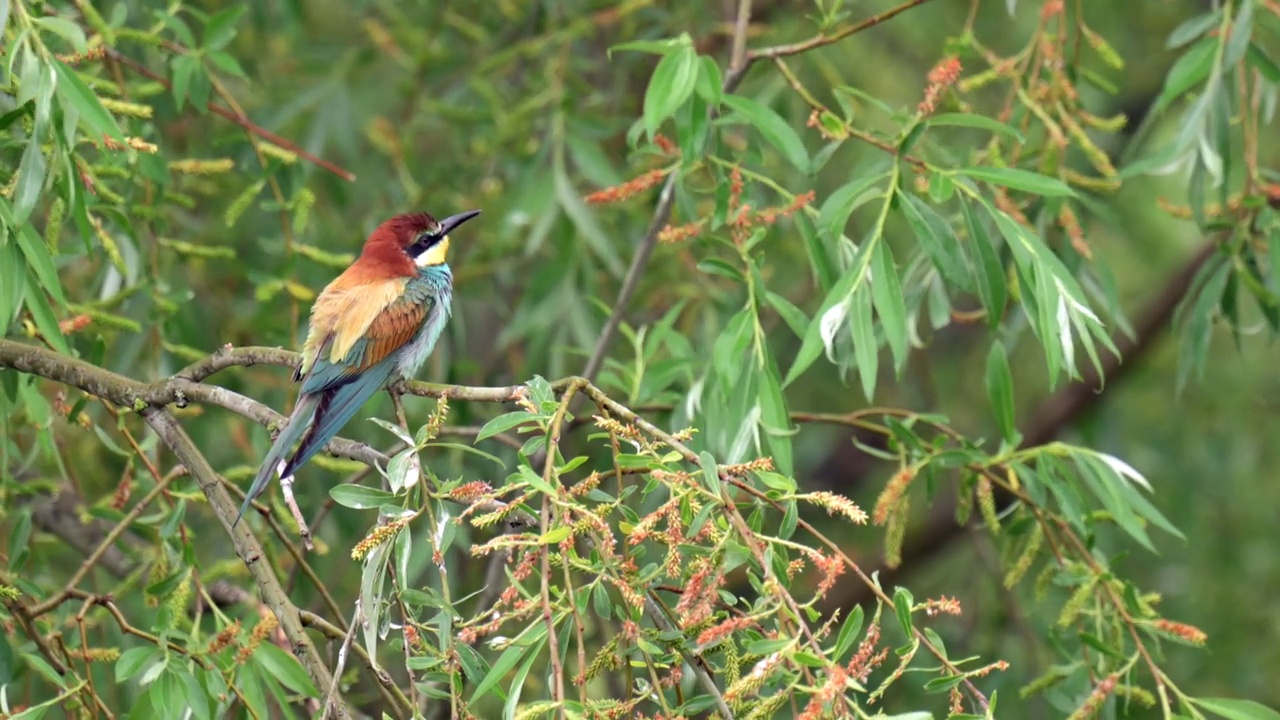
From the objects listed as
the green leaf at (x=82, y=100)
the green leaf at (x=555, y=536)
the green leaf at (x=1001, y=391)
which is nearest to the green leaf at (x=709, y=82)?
the green leaf at (x=1001, y=391)

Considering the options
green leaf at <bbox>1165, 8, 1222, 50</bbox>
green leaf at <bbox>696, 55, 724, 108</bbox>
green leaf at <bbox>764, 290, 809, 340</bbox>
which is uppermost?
green leaf at <bbox>1165, 8, 1222, 50</bbox>

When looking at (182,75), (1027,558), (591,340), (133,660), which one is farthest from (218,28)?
(1027,558)

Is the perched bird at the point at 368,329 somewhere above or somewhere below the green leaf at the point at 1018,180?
below

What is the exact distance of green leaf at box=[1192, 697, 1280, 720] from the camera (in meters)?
2.28

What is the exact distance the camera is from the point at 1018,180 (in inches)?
96.8

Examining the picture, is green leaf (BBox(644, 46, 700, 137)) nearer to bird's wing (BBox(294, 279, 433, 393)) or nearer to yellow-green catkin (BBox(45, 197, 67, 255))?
bird's wing (BBox(294, 279, 433, 393))

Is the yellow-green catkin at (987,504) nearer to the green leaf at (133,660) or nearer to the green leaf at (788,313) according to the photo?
the green leaf at (788,313)

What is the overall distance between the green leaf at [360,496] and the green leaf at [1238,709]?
1304 mm

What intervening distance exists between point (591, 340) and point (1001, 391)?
141 centimetres

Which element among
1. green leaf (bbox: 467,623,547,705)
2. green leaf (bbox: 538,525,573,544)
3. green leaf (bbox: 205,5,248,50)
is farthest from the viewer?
green leaf (bbox: 205,5,248,50)

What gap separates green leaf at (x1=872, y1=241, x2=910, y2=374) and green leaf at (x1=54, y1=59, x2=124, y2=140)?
1.17 m

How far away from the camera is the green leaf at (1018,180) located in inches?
96.2

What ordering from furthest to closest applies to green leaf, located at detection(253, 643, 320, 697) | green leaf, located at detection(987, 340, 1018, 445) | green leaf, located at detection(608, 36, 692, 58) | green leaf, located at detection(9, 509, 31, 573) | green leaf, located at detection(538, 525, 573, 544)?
green leaf, located at detection(987, 340, 1018, 445)
green leaf, located at detection(9, 509, 31, 573)
green leaf, located at detection(608, 36, 692, 58)
green leaf, located at detection(253, 643, 320, 697)
green leaf, located at detection(538, 525, 573, 544)

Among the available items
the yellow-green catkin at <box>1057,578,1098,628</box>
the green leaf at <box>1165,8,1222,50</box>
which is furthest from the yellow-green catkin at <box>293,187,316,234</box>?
the green leaf at <box>1165,8,1222,50</box>
